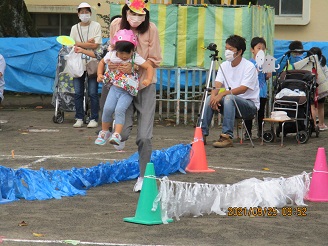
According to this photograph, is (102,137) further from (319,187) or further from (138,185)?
(319,187)

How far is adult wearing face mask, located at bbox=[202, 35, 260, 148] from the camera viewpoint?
1421 centimetres

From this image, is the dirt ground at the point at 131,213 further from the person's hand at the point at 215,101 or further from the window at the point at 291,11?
the window at the point at 291,11

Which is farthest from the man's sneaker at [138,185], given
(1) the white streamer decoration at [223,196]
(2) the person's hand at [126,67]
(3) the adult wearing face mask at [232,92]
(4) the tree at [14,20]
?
(4) the tree at [14,20]

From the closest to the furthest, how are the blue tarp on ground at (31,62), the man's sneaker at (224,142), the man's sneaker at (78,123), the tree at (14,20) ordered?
1. the man's sneaker at (224,142)
2. the man's sneaker at (78,123)
3. the blue tarp on ground at (31,62)
4. the tree at (14,20)

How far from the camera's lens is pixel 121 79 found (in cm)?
961

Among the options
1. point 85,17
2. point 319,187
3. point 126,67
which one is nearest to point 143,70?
point 126,67

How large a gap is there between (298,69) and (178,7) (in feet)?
9.81

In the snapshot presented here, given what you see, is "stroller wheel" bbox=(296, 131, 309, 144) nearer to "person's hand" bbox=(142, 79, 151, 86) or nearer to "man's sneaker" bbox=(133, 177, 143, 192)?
"man's sneaker" bbox=(133, 177, 143, 192)

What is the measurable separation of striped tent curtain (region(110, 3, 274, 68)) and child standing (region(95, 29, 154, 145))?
8048 mm

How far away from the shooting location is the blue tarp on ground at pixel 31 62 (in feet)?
67.8

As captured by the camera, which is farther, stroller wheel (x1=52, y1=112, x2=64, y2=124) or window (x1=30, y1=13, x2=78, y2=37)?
window (x1=30, y1=13, x2=78, y2=37)

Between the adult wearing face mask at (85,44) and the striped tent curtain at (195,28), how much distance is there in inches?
68.9

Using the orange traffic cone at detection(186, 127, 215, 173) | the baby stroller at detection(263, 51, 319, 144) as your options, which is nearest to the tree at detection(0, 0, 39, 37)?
the baby stroller at detection(263, 51, 319, 144)

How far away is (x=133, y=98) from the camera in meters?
9.86
